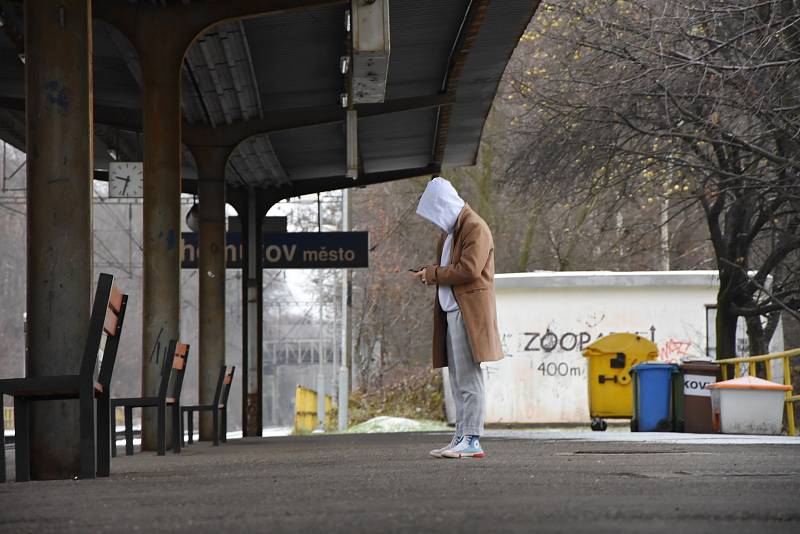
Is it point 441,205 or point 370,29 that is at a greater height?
point 370,29

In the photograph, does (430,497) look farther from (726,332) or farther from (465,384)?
(726,332)

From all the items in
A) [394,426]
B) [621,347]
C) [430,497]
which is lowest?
[394,426]

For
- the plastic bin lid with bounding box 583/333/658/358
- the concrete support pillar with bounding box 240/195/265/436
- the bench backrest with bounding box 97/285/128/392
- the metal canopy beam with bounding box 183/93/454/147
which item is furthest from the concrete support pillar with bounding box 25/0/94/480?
the concrete support pillar with bounding box 240/195/265/436

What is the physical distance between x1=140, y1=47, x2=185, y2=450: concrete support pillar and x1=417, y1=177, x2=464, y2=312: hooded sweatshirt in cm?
574

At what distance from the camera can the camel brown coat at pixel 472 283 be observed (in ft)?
30.0

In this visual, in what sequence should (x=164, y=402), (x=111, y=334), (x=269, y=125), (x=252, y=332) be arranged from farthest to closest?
(x=252, y=332), (x=269, y=125), (x=164, y=402), (x=111, y=334)

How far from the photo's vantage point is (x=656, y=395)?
21.1 metres

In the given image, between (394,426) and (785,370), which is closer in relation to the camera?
(785,370)

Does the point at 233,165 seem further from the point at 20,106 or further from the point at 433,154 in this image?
the point at 20,106

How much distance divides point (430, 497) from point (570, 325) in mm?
25022

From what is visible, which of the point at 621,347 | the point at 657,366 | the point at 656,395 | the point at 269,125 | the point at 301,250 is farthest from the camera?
the point at 301,250

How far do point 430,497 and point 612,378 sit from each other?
18186 mm

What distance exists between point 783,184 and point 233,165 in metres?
10.1

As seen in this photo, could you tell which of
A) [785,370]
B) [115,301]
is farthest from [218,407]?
[115,301]
